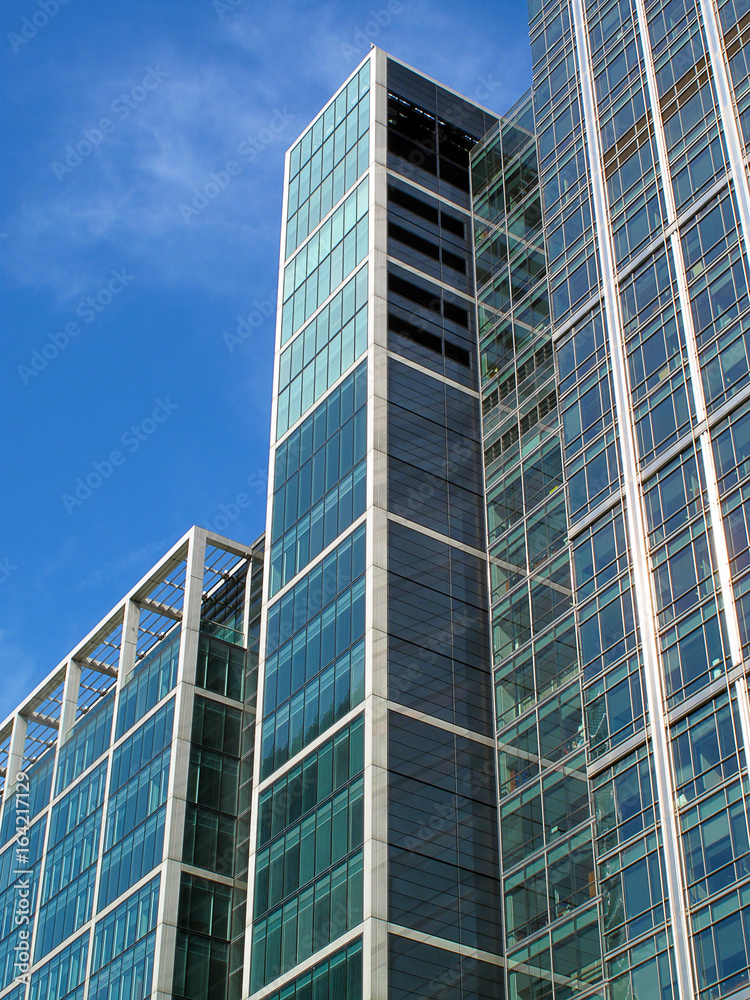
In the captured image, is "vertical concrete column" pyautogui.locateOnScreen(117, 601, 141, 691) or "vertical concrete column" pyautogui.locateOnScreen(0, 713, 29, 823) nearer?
"vertical concrete column" pyautogui.locateOnScreen(117, 601, 141, 691)

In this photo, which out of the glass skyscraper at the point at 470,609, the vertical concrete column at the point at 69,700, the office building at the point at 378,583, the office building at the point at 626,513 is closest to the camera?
the office building at the point at 626,513

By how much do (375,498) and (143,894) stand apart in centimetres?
2336

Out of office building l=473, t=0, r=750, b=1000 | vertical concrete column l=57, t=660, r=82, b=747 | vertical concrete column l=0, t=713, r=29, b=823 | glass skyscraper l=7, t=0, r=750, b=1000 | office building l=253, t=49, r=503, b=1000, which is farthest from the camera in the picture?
vertical concrete column l=0, t=713, r=29, b=823

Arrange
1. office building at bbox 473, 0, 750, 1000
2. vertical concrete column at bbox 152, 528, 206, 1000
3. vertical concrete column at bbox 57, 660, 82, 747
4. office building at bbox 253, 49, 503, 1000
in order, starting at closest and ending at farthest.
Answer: office building at bbox 473, 0, 750, 1000
office building at bbox 253, 49, 503, 1000
vertical concrete column at bbox 152, 528, 206, 1000
vertical concrete column at bbox 57, 660, 82, 747

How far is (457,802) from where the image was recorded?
61.2 meters

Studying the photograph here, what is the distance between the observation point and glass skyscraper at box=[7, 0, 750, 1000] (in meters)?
51.0

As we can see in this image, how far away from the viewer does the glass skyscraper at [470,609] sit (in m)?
51.0

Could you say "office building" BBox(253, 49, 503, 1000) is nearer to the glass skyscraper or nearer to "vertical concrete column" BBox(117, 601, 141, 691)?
the glass skyscraper

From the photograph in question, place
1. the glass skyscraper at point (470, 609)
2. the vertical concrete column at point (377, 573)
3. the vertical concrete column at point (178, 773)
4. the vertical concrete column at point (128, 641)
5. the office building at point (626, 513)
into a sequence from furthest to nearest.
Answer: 1. the vertical concrete column at point (128, 641)
2. the vertical concrete column at point (178, 773)
3. the vertical concrete column at point (377, 573)
4. the glass skyscraper at point (470, 609)
5. the office building at point (626, 513)

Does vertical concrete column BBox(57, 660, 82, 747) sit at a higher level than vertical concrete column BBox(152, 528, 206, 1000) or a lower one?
higher

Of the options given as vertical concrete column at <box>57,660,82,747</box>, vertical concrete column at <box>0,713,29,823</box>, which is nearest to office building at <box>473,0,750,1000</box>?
vertical concrete column at <box>57,660,82,747</box>

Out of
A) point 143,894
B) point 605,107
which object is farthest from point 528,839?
point 605,107

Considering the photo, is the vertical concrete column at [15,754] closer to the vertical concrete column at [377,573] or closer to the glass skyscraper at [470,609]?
the glass skyscraper at [470,609]

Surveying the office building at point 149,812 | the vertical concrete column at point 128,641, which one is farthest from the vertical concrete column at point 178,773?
the vertical concrete column at point 128,641
